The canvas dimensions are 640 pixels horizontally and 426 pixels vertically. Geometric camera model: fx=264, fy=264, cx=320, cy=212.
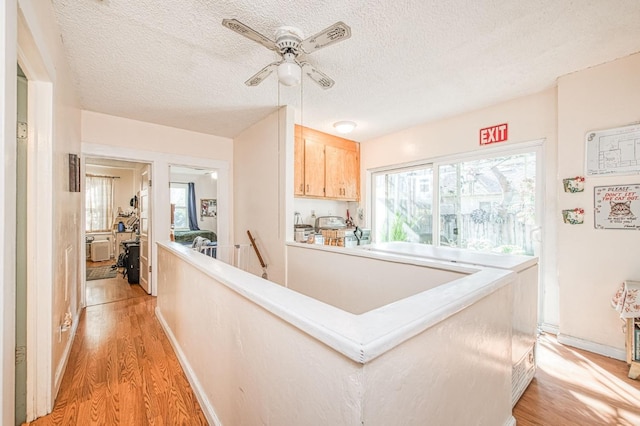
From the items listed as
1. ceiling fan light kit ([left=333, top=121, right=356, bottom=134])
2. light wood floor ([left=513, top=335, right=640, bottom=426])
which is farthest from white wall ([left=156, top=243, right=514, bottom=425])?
ceiling fan light kit ([left=333, top=121, right=356, bottom=134])

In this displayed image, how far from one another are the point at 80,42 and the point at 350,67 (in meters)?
2.00

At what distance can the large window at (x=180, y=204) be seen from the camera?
24.1 feet

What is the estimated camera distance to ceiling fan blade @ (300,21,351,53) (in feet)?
4.58

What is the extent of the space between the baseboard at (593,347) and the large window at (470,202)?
0.84 m

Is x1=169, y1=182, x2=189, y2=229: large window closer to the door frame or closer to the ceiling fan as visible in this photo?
the door frame

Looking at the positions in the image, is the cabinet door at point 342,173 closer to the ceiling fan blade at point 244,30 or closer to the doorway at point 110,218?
the ceiling fan blade at point 244,30

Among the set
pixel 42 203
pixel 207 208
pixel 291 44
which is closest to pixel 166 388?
pixel 42 203

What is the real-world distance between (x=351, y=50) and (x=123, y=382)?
2845 mm

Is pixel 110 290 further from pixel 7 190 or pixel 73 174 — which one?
pixel 7 190

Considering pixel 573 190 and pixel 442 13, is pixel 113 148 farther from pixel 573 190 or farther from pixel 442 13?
pixel 573 190

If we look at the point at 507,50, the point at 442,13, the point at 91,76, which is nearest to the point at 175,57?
the point at 91,76

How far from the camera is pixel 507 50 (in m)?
1.98

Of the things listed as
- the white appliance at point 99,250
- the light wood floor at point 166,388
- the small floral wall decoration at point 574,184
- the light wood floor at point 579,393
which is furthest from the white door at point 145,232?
the small floral wall decoration at point 574,184

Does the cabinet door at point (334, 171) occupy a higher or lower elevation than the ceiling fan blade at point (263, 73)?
lower
